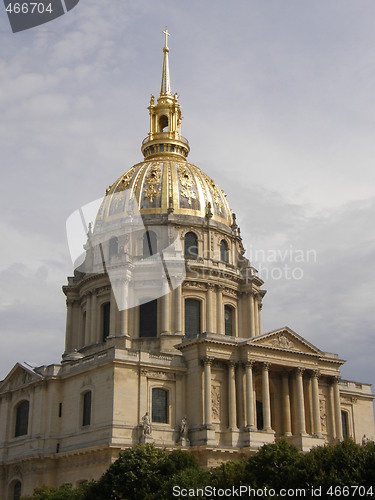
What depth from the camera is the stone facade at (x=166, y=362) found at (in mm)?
52062

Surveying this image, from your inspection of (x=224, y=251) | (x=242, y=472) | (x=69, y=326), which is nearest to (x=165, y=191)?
(x=224, y=251)

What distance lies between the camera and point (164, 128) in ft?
257

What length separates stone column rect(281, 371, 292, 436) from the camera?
55812 mm

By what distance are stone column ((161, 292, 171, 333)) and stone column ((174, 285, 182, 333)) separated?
1.85ft

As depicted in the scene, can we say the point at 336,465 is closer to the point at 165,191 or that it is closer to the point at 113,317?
the point at 113,317

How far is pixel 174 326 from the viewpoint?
61.3 m

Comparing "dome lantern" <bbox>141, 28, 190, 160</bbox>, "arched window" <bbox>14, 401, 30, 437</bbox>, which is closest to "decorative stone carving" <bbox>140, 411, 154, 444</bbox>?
"arched window" <bbox>14, 401, 30, 437</bbox>

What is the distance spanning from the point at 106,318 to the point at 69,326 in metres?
5.47

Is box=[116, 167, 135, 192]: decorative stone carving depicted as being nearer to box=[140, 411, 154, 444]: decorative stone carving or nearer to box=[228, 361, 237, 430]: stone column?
box=[228, 361, 237, 430]: stone column

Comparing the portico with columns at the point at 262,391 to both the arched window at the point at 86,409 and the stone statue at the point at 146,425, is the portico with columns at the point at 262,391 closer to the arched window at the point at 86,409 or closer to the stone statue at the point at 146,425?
the stone statue at the point at 146,425

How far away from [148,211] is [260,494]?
38.9m

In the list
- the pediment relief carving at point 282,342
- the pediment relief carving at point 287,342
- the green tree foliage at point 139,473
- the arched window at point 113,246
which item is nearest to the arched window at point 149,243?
the arched window at point 113,246

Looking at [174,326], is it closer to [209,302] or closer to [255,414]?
[209,302]

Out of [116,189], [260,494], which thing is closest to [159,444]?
[260,494]
